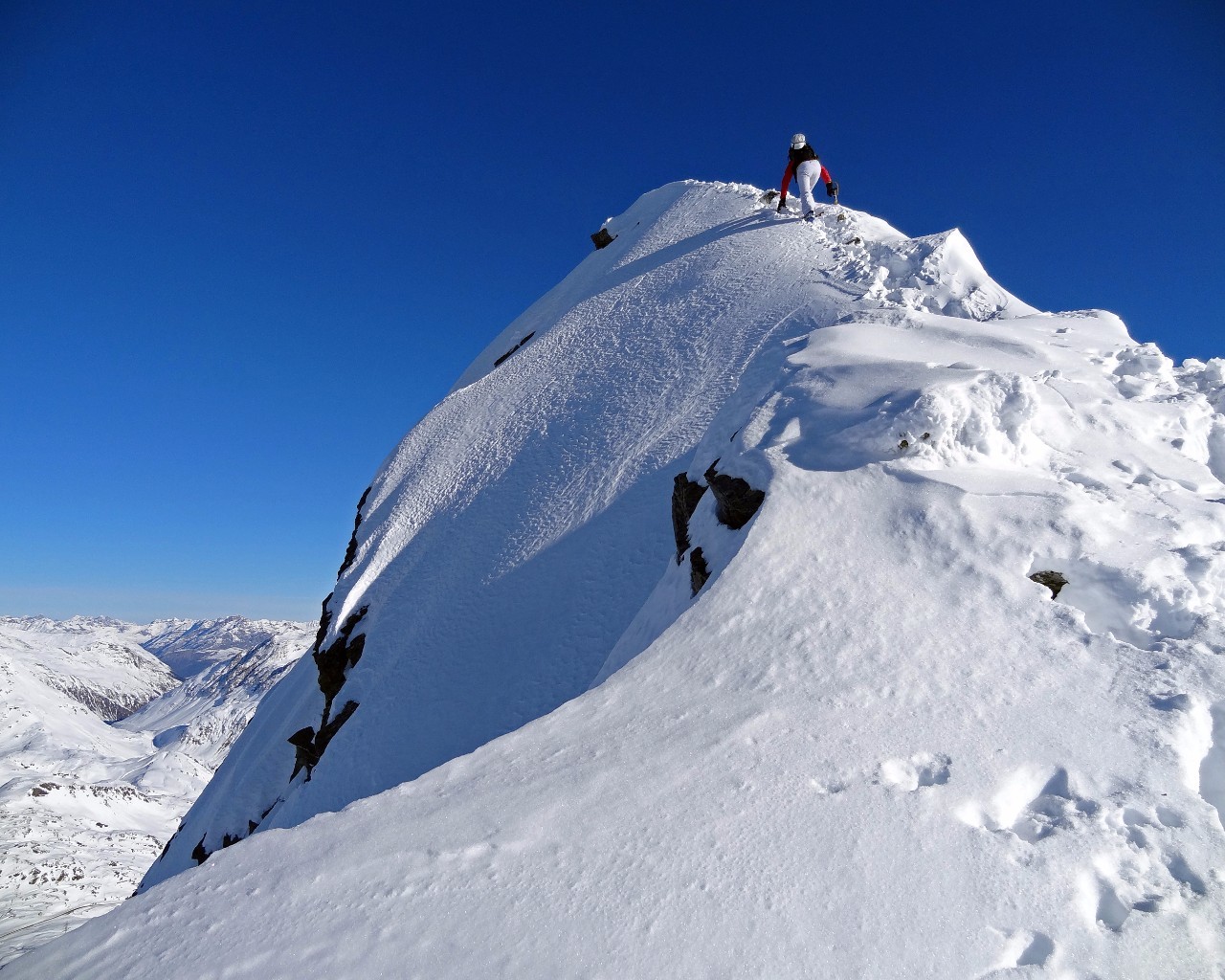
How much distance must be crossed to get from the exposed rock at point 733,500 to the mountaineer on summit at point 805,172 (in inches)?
628

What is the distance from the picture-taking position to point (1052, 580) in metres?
6.32

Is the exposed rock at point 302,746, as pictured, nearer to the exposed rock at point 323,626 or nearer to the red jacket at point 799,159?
the exposed rock at point 323,626

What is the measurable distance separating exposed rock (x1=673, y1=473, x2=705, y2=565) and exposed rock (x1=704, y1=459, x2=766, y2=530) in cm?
89

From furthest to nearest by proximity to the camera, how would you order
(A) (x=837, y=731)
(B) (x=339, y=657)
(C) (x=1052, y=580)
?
(B) (x=339, y=657), (C) (x=1052, y=580), (A) (x=837, y=731)

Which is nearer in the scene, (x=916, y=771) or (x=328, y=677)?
(x=916, y=771)

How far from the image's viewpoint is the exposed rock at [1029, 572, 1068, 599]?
6270mm

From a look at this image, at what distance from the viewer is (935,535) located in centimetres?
691

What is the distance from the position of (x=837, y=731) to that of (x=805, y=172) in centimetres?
2079

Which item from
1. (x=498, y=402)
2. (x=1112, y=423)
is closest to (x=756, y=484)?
(x=1112, y=423)

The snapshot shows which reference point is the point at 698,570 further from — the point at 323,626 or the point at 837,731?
the point at 323,626

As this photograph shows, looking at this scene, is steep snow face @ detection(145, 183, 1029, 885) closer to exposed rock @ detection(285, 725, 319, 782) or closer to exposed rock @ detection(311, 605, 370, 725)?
exposed rock @ detection(311, 605, 370, 725)

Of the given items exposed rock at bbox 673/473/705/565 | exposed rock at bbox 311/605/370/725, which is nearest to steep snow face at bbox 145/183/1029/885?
exposed rock at bbox 311/605/370/725

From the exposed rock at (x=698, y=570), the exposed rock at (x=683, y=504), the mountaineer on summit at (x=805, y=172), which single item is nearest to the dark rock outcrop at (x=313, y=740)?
the exposed rock at (x=683, y=504)

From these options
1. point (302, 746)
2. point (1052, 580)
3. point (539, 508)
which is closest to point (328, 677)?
point (302, 746)
